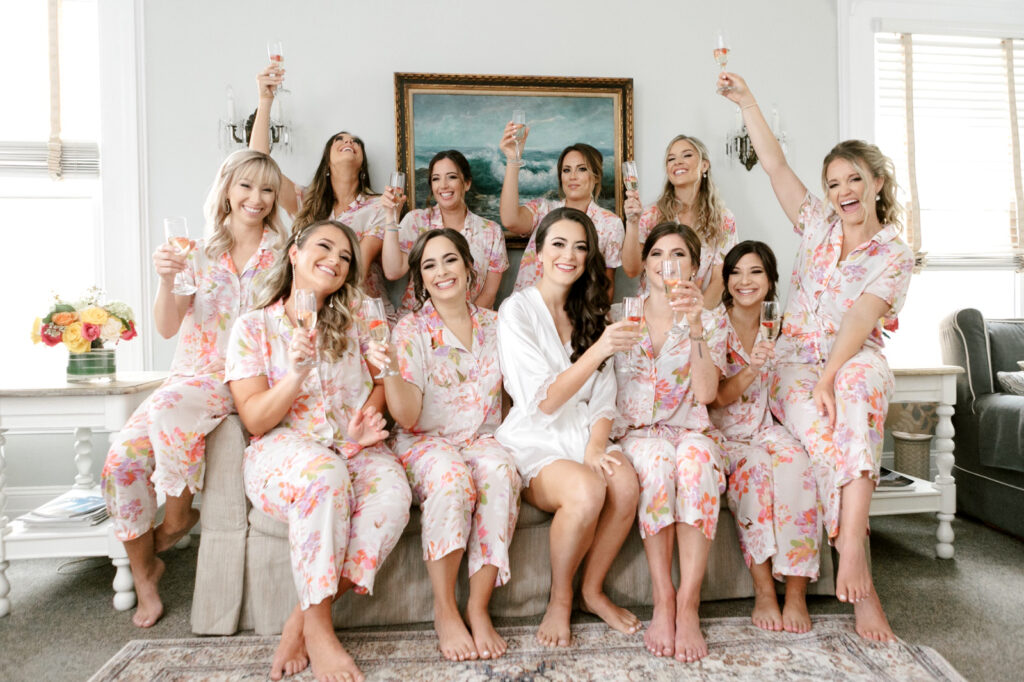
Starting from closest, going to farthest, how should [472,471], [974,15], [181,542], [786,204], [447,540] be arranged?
1. [447,540]
2. [472,471]
3. [786,204]
4. [181,542]
5. [974,15]

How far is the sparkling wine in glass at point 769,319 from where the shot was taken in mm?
2055

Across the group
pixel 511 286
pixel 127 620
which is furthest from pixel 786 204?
pixel 127 620

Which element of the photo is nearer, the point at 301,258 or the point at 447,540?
the point at 447,540

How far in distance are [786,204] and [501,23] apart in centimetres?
163

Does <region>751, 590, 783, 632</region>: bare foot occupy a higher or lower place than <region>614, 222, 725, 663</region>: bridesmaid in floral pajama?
lower

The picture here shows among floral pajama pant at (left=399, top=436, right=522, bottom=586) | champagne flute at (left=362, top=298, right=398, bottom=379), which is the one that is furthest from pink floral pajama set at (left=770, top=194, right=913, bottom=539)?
champagne flute at (left=362, top=298, right=398, bottom=379)

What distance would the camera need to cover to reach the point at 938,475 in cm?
272

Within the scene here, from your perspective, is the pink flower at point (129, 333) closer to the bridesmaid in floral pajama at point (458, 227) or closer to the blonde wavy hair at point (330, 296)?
the blonde wavy hair at point (330, 296)

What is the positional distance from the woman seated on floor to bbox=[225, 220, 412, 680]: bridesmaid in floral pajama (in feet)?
1.47

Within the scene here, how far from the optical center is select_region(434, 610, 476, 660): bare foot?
1850mm

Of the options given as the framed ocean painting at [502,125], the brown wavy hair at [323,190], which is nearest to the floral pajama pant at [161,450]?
the brown wavy hair at [323,190]

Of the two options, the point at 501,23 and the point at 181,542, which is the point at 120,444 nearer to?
the point at 181,542

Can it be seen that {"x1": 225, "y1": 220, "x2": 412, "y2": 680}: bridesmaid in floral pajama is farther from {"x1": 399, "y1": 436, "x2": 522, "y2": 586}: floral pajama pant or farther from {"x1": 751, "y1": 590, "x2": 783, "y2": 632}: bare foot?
{"x1": 751, "y1": 590, "x2": 783, "y2": 632}: bare foot

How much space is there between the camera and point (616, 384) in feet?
7.58
